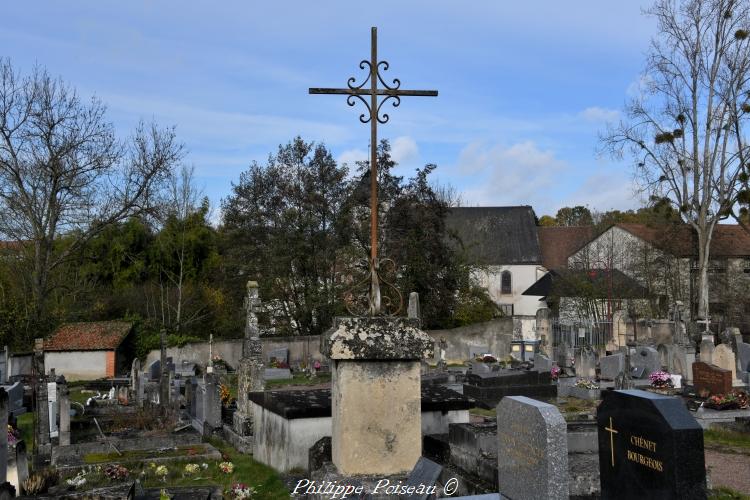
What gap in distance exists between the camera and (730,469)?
935cm

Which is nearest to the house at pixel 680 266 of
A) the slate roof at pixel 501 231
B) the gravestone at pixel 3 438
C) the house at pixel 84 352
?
the slate roof at pixel 501 231

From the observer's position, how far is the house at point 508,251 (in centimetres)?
5497

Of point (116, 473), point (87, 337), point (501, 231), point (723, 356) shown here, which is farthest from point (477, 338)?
point (501, 231)

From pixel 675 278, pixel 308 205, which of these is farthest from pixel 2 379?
pixel 675 278

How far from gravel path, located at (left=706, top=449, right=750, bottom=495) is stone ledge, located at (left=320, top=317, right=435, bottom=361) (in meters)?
5.17

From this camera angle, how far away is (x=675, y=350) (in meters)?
19.8

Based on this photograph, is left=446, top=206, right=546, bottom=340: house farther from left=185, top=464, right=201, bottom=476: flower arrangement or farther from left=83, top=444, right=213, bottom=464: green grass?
left=185, top=464, right=201, bottom=476: flower arrangement

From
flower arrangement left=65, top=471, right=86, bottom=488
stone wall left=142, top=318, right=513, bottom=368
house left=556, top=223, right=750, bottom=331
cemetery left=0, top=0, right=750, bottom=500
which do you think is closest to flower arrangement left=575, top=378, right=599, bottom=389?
cemetery left=0, top=0, right=750, bottom=500

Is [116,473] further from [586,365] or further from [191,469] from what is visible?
[586,365]

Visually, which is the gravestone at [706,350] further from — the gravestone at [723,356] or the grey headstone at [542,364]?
the grey headstone at [542,364]

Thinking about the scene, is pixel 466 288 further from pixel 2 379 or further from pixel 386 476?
pixel 386 476

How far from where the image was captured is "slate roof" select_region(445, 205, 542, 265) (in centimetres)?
5628

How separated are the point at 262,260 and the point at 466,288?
12.7m

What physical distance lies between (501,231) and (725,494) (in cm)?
5158
